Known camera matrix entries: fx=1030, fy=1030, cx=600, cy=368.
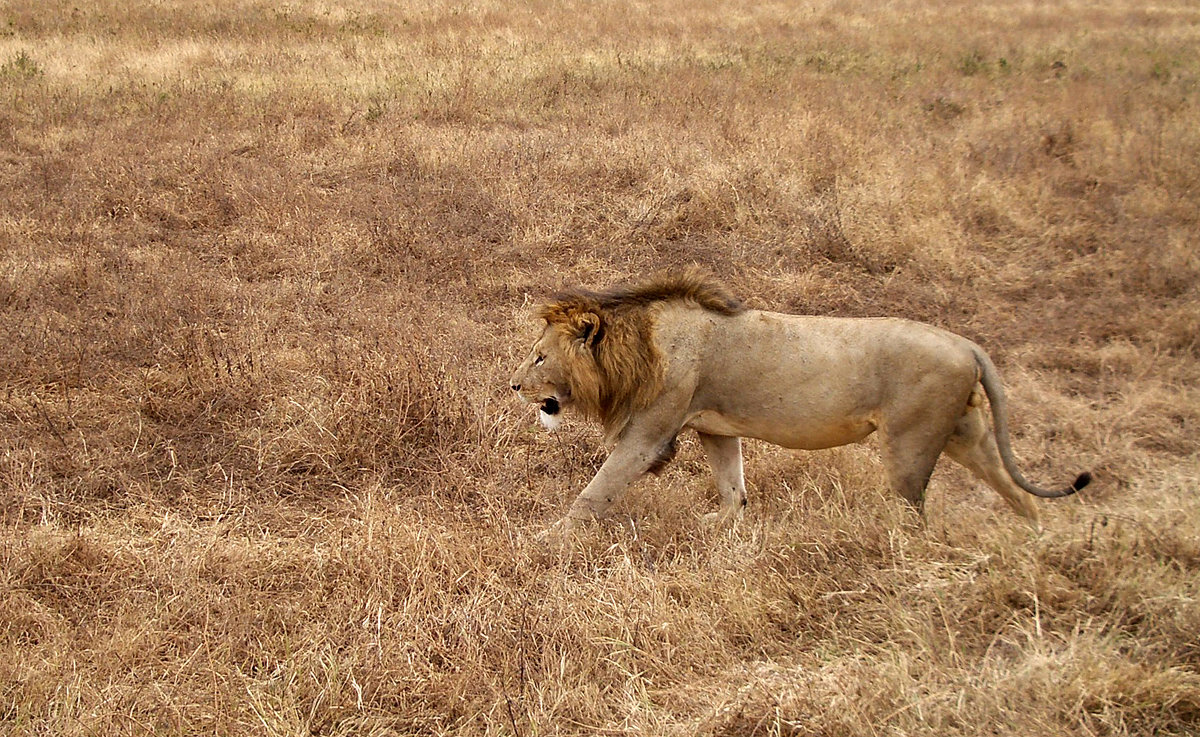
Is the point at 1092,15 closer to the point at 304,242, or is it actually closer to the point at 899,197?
the point at 899,197

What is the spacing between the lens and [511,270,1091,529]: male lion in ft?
14.3

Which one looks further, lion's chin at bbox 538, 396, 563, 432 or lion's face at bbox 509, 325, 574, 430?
lion's chin at bbox 538, 396, 563, 432

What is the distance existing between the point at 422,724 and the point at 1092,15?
2519 cm

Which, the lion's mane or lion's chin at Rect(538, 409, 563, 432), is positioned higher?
the lion's mane

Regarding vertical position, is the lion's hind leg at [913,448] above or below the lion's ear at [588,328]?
below

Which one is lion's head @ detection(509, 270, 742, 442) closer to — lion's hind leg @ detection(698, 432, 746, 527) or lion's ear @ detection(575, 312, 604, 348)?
lion's ear @ detection(575, 312, 604, 348)

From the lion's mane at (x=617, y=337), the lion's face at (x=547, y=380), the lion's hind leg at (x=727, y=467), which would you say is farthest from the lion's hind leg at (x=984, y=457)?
the lion's face at (x=547, y=380)

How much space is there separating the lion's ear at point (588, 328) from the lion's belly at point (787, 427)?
0.59 m

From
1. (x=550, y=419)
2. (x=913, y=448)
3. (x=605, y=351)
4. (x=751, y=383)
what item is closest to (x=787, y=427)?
(x=751, y=383)

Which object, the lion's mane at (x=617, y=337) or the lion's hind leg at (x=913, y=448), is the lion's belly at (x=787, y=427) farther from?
the lion's mane at (x=617, y=337)

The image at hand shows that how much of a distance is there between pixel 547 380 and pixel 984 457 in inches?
79.5

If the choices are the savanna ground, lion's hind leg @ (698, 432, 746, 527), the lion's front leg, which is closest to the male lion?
the lion's front leg

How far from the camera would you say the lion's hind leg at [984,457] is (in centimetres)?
455

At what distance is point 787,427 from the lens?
15.1 feet
